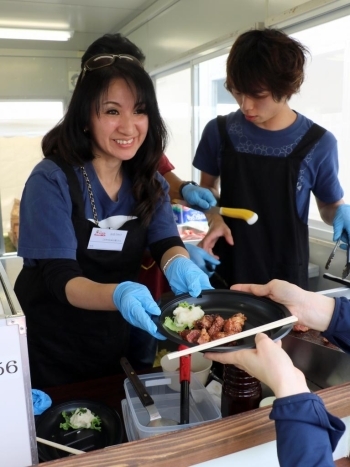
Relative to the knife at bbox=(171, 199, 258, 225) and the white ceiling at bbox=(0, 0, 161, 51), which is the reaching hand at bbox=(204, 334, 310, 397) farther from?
the white ceiling at bbox=(0, 0, 161, 51)

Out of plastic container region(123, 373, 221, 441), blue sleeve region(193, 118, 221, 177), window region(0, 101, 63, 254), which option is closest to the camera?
plastic container region(123, 373, 221, 441)

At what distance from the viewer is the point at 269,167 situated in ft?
5.83

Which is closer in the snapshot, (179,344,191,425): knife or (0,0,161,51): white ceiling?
(179,344,191,425): knife

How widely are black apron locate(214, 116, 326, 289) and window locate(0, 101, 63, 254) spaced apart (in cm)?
286

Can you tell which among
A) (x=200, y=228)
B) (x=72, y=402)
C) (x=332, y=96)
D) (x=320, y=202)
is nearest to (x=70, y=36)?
(x=200, y=228)

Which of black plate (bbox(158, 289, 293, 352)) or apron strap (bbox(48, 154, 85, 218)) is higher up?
apron strap (bbox(48, 154, 85, 218))

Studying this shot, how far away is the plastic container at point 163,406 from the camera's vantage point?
34.1 inches

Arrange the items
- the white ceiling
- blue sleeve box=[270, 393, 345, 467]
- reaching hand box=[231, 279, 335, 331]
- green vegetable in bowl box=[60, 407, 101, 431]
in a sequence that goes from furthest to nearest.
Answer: the white ceiling → reaching hand box=[231, 279, 335, 331] → green vegetable in bowl box=[60, 407, 101, 431] → blue sleeve box=[270, 393, 345, 467]

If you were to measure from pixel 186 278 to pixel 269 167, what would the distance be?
749 mm

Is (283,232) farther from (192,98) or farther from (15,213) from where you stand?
(15,213)

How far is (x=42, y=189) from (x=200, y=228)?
2.33m

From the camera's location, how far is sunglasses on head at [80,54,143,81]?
1.38 meters

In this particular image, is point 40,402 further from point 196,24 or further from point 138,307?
point 196,24

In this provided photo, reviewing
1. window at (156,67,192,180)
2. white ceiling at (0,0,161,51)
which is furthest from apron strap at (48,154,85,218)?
white ceiling at (0,0,161,51)
